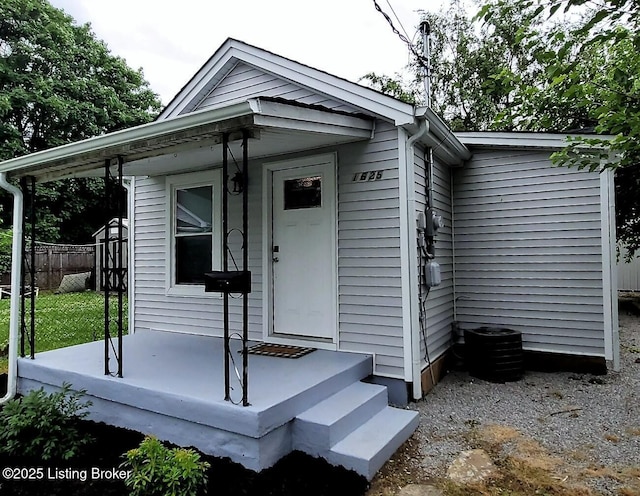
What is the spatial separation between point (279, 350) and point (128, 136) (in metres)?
2.38

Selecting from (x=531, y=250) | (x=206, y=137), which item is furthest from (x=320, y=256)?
(x=531, y=250)

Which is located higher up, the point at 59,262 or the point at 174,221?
the point at 174,221

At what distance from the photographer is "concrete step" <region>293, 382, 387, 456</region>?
9.36ft

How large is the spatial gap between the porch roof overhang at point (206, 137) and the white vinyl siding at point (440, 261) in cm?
80

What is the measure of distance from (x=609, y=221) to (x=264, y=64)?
4.19 meters

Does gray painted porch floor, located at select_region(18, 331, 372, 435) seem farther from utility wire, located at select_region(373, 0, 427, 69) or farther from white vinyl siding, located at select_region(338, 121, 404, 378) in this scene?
utility wire, located at select_region(373, 0, 427, 69)

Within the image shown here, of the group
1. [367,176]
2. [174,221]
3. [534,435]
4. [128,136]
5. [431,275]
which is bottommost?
[534,435]

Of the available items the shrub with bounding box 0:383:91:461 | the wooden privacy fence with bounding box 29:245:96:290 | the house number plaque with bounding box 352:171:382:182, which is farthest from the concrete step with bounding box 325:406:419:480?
the wooden privacy fence with bounding box 29:245:96:290

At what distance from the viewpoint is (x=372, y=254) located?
4164 mm

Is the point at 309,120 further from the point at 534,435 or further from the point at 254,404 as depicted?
the point at 534,435

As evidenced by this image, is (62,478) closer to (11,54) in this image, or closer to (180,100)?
(180,100)

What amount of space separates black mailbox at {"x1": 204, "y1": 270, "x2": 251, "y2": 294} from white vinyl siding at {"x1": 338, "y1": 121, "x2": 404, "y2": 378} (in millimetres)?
1572

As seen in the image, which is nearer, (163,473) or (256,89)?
(163,473)

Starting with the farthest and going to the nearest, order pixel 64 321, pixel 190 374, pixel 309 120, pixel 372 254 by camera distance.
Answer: pixel 64 321, pixel 372 254, pixel 190 374, pixel 309 120
